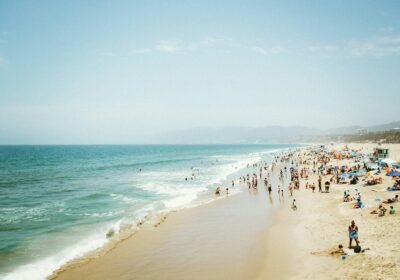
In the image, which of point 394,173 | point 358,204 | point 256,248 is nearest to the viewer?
point 256,248

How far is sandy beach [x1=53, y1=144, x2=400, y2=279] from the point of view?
473 inches

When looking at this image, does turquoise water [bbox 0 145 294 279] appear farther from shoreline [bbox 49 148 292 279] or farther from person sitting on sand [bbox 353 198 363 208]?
person sitting on sand [bbox 353 198 363 208]

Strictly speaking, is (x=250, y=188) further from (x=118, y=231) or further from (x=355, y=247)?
(x=355, y=247)

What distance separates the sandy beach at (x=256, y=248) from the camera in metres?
12.0

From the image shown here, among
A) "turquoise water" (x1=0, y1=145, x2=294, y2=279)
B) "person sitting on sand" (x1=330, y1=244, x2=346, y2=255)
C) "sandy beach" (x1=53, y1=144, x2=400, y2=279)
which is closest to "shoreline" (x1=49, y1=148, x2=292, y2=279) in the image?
"sandy beach" (x1=53, y1=144, x2=400, y2=279)

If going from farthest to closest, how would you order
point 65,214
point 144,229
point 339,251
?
point 65,214 → point 144,229 → point 339,251

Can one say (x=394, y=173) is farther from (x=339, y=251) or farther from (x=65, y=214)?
(x=65, y=214)

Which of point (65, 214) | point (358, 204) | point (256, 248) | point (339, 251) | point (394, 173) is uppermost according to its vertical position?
point (394, 173)

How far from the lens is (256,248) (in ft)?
49.5

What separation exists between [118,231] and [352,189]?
21.4 metres

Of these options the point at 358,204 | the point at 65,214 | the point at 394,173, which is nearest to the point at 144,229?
the point at 65,214

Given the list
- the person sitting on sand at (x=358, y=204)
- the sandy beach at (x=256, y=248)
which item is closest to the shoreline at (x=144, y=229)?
the sandy beach at (x=256, y=248)

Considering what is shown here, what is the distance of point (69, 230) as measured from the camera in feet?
60.8

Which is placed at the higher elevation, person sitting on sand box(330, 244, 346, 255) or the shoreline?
person sitting on sand box(330, 244, 346, 255)
